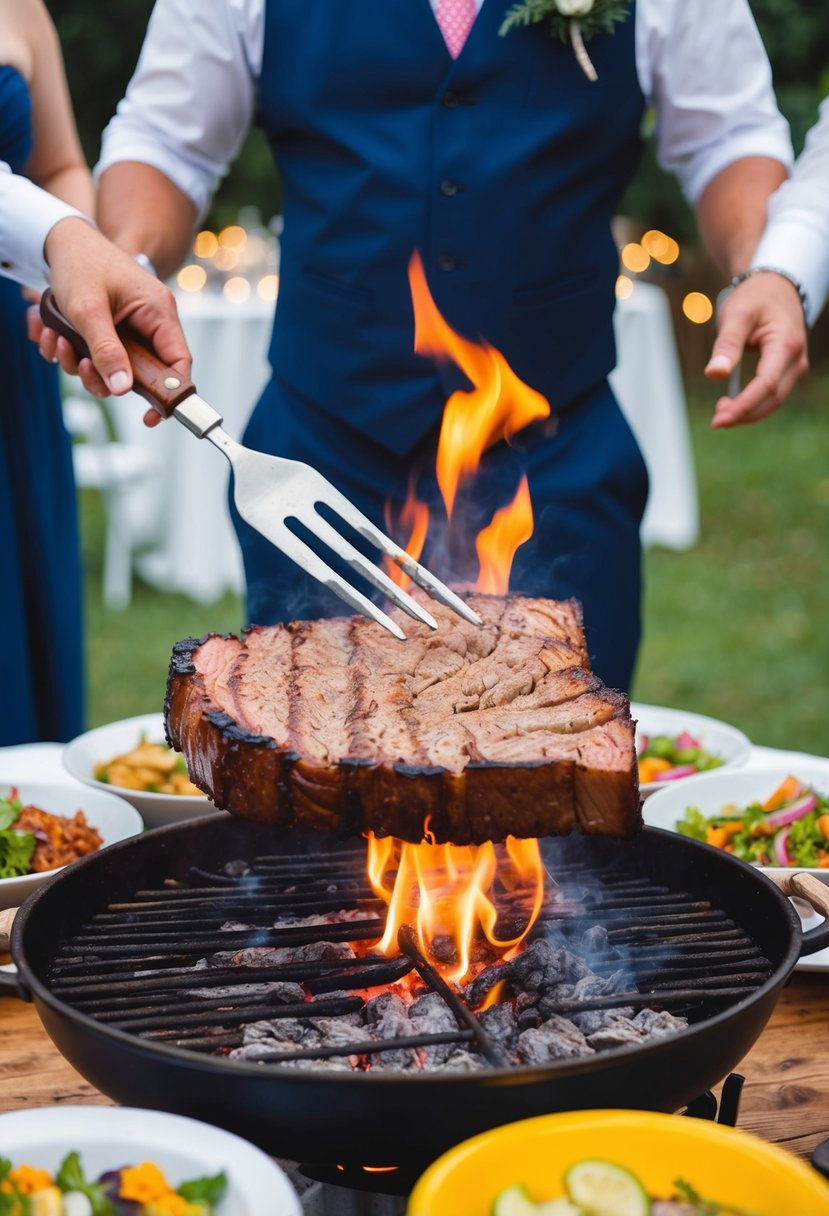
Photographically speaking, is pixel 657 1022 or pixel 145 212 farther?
pixel 145 212

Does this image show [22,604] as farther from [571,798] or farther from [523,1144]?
[523,1144]

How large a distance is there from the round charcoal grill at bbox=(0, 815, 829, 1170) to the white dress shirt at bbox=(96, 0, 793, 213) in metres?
1.96

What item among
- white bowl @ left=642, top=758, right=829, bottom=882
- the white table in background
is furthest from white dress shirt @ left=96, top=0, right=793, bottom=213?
the white table in background

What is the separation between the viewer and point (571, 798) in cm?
180

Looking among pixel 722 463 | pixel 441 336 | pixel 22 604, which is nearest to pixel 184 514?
pixel 22 604

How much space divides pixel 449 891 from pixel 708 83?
228 centimetres

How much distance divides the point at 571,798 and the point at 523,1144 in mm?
471

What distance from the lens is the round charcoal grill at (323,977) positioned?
160cm

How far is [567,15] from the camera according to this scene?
307 cm

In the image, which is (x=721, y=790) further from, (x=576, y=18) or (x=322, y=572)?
(x=576, y=18)

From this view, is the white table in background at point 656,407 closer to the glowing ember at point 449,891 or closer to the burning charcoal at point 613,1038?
the glowing ember at point 449,891

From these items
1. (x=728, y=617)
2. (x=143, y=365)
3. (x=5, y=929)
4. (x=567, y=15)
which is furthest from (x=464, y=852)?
(x=728, y=617)

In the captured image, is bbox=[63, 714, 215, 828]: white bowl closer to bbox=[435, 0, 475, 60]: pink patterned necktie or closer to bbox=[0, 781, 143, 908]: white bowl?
bbox=[0, 781, 143, 908]: white bowl

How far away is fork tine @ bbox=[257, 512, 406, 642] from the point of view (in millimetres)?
2031
